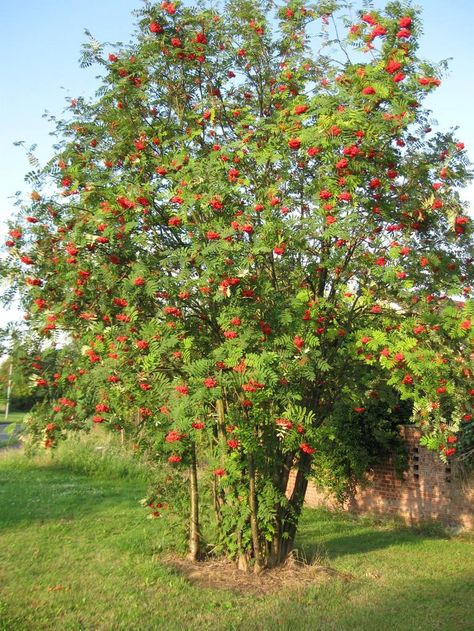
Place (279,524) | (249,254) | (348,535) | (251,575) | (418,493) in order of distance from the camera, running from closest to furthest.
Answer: (249,254), (251,575), (279,524), (348,535), (418,493)

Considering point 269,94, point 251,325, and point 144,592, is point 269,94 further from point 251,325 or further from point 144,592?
point 144,592

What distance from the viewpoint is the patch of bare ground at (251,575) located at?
663 centimetres

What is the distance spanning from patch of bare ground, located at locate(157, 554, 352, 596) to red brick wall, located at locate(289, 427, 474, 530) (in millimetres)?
3725

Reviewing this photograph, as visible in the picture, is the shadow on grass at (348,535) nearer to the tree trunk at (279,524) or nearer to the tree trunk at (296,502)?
the tree trunk at (296,502)

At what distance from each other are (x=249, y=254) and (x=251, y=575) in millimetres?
3567

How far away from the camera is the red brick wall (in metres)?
10.2

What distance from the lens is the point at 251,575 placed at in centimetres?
690

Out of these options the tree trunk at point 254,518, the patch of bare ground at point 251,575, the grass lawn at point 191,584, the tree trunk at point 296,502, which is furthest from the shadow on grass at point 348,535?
the tree trunk at point 254,518

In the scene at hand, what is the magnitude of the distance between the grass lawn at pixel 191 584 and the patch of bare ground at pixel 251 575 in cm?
12

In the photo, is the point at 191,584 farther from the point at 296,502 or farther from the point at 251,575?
the point at 296,502

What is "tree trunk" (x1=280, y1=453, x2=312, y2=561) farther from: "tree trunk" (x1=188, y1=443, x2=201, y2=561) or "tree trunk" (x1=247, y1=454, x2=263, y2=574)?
"tree trunk" (x1=188, y1=443, x2=201, y2=561)

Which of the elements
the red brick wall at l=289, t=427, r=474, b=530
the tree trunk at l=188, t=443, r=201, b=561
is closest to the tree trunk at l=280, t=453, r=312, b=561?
the tree trunk at l=188, t=443, r=201, b=561

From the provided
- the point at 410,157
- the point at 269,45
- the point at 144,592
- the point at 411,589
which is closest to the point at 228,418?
the point at 144,592

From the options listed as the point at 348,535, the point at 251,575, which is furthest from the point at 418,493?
the point at 251,575
